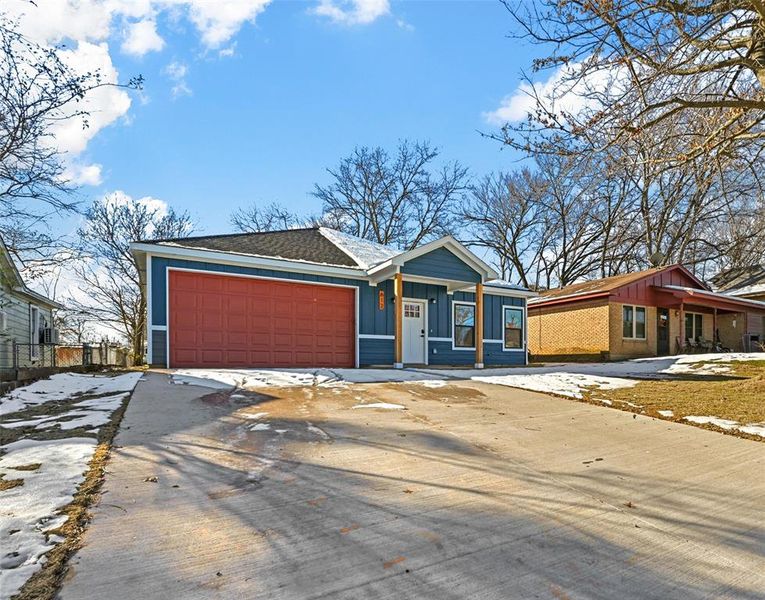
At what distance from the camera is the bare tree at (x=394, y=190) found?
88.5 feet

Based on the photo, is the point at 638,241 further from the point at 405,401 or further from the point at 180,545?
the point at 180,545

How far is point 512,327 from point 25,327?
15.6m

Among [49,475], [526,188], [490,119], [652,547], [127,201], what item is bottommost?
[652,547]

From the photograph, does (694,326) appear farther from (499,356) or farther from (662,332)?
(499,356)

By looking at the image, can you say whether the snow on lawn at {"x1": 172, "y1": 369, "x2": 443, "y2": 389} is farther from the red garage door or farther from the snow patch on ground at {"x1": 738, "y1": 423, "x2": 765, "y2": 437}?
the snow patch on ground at {"x1": 738, "y1": 423, "x2": 765, "y2": 437}

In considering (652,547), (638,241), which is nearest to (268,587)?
(652,547)

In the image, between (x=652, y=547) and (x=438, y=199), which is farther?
(x=438, y=199)

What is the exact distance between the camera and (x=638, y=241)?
90.6 ft

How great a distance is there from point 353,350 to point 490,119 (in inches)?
277

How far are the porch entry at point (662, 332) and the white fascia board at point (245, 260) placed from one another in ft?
47.2

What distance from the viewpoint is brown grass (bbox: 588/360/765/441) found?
5590 mm

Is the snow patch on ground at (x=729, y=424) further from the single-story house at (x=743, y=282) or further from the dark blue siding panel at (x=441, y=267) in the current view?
the single-story house at (x=743, y=282)

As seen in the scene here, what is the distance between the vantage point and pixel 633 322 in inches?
726

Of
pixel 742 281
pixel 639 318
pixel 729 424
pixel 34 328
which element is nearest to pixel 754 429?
pixel 729 424
